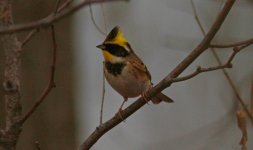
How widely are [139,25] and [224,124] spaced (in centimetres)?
263

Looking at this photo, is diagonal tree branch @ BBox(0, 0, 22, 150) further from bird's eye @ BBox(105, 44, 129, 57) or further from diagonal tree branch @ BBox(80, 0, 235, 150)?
bird's eye @ BBox(105, 44, 129, 57)

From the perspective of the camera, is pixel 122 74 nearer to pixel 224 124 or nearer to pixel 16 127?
pixel 224 124

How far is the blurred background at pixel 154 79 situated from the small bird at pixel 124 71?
0.82 feet

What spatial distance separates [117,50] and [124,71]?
117 mm

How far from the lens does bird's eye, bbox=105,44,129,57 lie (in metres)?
3.42

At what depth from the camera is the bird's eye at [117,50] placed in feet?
11.2

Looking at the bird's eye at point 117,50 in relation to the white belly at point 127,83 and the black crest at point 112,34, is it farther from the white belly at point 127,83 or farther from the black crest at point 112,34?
the black crest at point 112,34

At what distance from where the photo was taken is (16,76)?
205 centimetres

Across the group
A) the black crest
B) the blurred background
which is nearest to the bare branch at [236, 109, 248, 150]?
the blurred background

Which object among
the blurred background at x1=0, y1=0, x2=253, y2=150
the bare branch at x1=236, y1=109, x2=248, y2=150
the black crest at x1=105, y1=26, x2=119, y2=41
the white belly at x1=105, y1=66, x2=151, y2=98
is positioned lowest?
the blurred background at x1=0, y1=0, x2=253, y2=150

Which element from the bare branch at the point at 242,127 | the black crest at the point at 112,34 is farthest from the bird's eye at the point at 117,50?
the bare branch at the point at 242,127

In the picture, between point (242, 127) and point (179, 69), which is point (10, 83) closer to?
point (179, 69)

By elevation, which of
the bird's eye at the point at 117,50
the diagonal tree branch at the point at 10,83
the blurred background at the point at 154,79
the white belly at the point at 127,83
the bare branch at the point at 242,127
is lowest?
the blurred background at the point at 154,79

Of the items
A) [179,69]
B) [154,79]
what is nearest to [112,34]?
[179,69]
